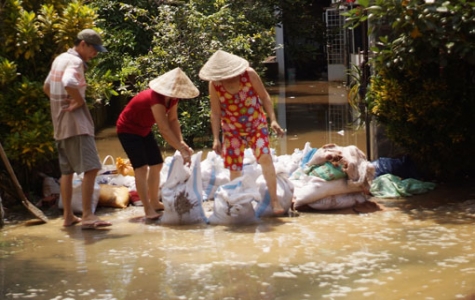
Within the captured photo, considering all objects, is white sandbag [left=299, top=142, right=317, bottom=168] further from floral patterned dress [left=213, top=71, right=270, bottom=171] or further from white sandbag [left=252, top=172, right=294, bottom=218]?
floral patterned dress [left=213, top=71, right=270, bottom=171]

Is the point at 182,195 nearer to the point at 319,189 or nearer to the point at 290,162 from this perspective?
the point at 319,189

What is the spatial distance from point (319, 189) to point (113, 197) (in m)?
2.26

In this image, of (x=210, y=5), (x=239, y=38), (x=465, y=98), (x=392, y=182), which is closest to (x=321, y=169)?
(x=392, y=182)

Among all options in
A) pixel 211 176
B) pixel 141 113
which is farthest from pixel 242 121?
pixel 211 176

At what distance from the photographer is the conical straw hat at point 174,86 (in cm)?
870

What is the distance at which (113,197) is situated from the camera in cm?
977

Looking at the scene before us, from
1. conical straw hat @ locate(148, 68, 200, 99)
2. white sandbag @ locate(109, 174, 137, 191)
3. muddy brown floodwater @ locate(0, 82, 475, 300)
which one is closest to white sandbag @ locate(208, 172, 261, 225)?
muddy brown floodwater @ locate(0, 82, 475, 300)

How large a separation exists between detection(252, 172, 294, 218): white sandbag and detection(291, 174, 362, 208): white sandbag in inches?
4.4

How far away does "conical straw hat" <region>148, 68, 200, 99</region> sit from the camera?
870 centimetres

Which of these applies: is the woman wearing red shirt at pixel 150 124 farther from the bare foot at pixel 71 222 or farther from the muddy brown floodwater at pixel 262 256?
the bare foot at pixel 71 222

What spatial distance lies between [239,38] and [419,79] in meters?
5.40

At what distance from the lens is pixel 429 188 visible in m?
9.88

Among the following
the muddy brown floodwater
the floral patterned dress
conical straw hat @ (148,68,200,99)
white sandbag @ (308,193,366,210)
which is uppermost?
conical straw hat @ (148,68,200,99)

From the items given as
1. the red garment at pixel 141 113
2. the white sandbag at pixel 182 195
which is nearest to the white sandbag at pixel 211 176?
the white sandbag at pixel 182 195
